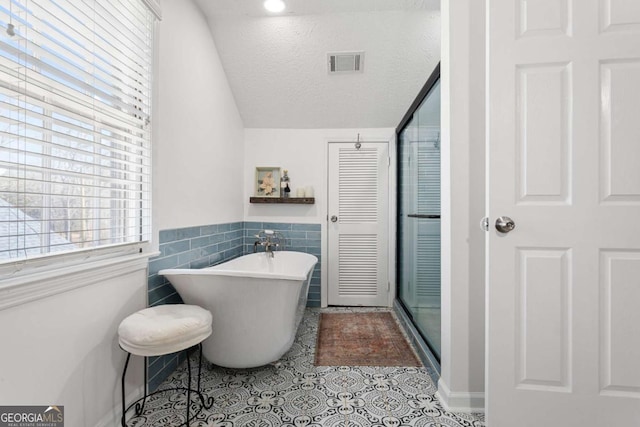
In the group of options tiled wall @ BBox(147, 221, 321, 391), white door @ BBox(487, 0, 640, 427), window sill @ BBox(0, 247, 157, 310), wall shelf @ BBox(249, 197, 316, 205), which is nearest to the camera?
window sill @ BBox(0, 247, 157, 310)

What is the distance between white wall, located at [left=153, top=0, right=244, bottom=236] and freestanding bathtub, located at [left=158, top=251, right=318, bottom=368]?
0.45m

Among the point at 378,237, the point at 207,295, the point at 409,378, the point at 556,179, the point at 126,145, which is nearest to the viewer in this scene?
the point at 556,179

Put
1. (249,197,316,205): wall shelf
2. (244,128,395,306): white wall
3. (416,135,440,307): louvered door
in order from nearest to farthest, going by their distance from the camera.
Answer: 1. (416,135,440,307): louvered door
2. (249,197,316,205): wall shelf
3. (244,128,395,306): white wall

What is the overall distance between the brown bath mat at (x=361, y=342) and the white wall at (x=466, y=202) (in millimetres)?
538

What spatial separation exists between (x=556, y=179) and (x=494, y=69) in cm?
55

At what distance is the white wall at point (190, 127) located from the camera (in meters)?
1.73

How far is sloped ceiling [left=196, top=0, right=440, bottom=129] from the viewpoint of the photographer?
2.20 m

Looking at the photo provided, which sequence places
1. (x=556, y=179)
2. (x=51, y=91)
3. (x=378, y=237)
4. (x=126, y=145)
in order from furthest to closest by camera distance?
(x=378, y=237), (x=126, y=145), (x=556, y=179), (x=51, y=91)

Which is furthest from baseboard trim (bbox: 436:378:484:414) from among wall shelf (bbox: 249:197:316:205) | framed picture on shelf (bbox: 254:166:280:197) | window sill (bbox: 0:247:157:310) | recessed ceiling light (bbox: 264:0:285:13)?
recessed ceiling light (bbox: 264:0:285:13)

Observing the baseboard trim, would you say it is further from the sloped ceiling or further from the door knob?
the sloped ceiling

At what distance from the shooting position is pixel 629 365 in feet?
3.82

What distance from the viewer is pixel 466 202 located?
1.48 metres

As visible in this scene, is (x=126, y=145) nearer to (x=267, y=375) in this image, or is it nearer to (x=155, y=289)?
(x=155, y=289)

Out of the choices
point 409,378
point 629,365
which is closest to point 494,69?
point 629,365
